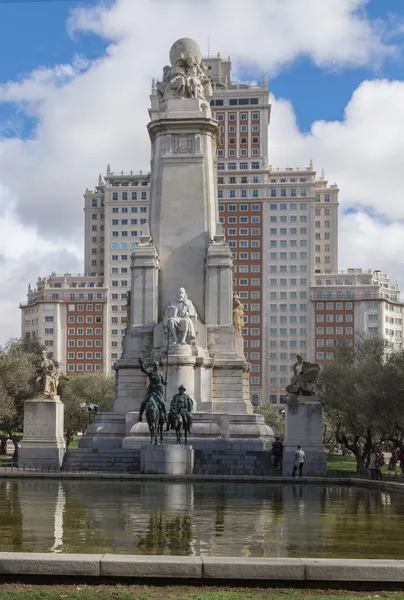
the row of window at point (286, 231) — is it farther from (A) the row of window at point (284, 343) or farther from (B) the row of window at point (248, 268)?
(A) the row of window at point (284, 343)

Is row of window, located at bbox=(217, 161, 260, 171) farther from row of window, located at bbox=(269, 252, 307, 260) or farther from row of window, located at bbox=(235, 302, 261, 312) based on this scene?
row of window, located at bbox=(235, 302, 261, 312)

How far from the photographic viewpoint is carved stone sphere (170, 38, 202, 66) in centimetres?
4597

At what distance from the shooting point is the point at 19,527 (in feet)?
49.0

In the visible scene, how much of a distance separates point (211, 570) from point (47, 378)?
28.0 m

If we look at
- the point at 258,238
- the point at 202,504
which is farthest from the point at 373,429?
the point at 258,238

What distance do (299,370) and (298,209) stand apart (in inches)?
4553

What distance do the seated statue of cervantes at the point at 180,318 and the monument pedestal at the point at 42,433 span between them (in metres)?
6.53

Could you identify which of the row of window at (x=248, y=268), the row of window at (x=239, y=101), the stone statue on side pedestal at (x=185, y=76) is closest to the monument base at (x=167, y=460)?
the stone statue on side pedestal at (x=185, y=76)

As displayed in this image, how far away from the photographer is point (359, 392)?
139 ft

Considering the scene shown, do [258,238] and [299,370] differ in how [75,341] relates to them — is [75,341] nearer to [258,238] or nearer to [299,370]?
[258,238]

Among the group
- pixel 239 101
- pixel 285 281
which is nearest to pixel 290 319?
pixel 285 281

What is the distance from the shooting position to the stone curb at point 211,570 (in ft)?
33.6

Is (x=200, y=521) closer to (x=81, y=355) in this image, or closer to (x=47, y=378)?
(x=47, y=378)

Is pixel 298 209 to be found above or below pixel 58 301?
above
